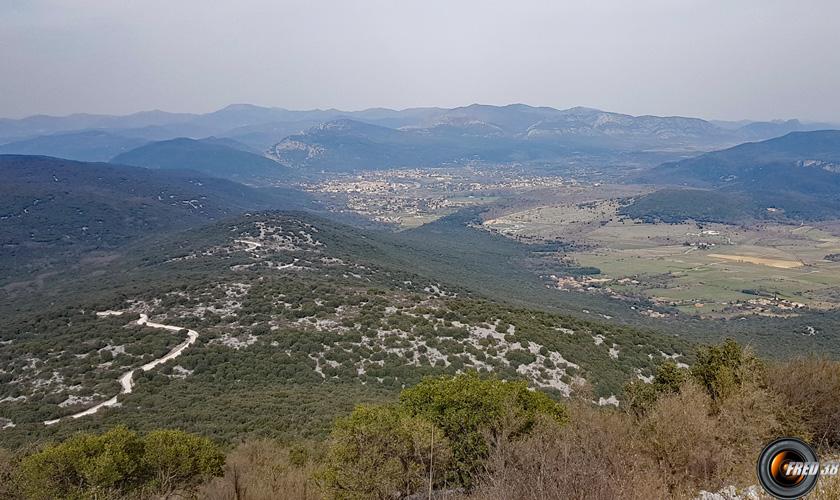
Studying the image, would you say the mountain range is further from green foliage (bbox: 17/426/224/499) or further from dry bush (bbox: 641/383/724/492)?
dry bush (bbox: 641/383/724/492)

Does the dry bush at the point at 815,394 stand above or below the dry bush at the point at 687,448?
below

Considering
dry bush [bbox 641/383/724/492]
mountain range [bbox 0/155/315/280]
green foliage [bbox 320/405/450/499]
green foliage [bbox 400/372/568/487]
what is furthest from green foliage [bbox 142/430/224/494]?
mountain range [bbox 0/155/315/280]

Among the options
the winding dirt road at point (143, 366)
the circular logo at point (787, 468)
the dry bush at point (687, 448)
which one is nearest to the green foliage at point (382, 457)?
the dry bush at point (687, 448)

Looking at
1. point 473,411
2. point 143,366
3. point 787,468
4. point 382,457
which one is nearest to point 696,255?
point 473,411

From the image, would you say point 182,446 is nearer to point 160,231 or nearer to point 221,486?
point 221,486

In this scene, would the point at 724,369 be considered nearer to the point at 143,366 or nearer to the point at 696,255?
the point at 143,366

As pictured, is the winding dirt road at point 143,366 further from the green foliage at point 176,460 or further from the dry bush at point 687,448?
the dry bush at point 687,448
